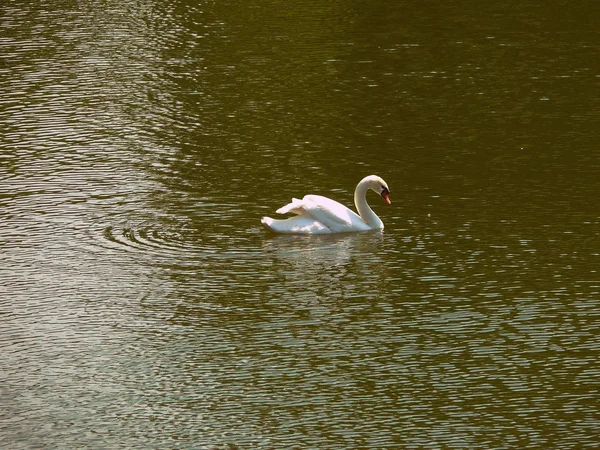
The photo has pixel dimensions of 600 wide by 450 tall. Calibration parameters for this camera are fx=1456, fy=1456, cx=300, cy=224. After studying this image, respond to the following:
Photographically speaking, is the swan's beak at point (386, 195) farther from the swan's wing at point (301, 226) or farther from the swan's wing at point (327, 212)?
the swan's wing at point (301, 226)

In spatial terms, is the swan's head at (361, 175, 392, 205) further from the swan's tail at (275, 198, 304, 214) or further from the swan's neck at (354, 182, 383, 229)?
the swan's tail at (275, 198, 304, 214)

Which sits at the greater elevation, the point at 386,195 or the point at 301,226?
the point at 386,195

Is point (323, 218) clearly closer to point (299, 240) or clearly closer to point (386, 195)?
point (299, 240)

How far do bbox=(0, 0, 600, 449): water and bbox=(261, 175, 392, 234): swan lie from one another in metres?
0.15

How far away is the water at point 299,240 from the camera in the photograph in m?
9.84

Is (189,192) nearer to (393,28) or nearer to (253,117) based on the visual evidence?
(253,117)

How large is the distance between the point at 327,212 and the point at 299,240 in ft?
1.25

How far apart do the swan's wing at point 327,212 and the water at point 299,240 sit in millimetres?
266

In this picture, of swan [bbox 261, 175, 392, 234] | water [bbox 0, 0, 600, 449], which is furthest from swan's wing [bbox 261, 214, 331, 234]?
water [bbox 0, 0, 600, 449]

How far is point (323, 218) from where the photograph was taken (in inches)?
549

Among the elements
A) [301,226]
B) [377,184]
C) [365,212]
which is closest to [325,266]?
[301,226]

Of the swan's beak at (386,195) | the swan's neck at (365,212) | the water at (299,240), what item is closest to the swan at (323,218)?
the swan's neck at (365,212)

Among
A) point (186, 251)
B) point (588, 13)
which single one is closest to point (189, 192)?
point (186, 251)

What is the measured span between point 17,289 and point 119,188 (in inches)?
125
